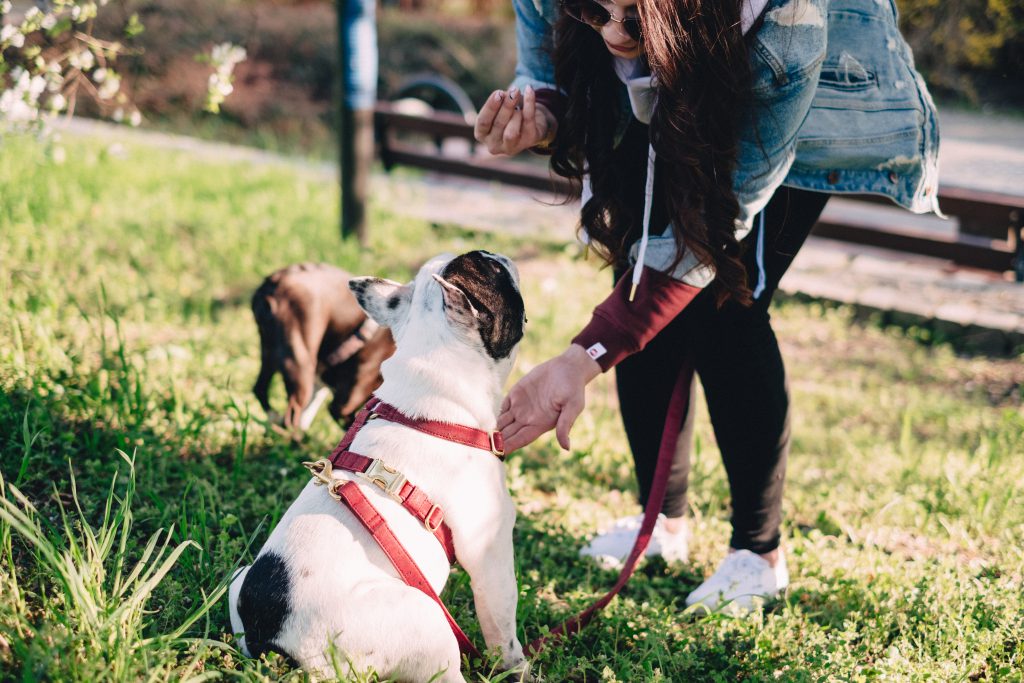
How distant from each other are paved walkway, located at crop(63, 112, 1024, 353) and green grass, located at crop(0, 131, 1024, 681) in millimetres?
229

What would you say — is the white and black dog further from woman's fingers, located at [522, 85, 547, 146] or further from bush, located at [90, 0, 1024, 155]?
bush, located at [90, 0, 1024, 155]

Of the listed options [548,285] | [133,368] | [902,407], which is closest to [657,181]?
[133,368]

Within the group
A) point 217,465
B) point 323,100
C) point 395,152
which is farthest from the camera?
point 323,100

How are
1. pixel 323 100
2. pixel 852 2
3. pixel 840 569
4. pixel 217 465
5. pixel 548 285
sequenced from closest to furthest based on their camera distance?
pixel 852 2
pixel 840 569
pixel 217 465
pixel 548 285
pixel 323 100

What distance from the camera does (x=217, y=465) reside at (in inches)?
116

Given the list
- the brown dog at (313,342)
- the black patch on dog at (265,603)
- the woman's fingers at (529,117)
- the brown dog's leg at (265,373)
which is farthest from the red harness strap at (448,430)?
the brown dog's leg at (265,373)

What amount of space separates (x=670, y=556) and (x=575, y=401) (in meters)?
0.96

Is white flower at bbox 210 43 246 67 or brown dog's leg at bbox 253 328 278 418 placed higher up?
white flower at bbox 210 43 246 67

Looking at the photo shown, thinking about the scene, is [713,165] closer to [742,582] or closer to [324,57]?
[742,582]

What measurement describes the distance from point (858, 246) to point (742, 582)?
4359 mm

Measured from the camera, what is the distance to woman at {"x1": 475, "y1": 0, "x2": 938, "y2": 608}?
6.13ft

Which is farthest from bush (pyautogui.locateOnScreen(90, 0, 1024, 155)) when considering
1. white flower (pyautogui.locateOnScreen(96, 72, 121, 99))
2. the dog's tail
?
the dog's tail

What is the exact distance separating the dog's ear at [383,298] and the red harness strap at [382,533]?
436mm

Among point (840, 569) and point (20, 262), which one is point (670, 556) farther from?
point (20, 262)
